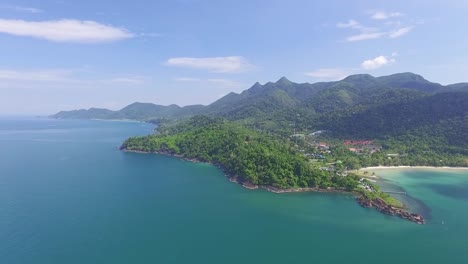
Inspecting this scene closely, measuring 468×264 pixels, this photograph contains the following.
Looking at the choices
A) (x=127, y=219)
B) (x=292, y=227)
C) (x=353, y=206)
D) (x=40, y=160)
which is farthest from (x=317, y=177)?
Result: (x=40, y=160)

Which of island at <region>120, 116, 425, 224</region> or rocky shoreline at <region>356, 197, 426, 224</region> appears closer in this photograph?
rocky shoreline at <region>356, 197, 426, 224</region>

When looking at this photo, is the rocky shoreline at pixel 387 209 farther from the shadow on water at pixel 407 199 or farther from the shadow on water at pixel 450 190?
the shadow on water at pixel 450 190

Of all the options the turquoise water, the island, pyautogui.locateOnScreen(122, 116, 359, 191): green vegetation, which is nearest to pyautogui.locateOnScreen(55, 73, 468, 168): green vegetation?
the island

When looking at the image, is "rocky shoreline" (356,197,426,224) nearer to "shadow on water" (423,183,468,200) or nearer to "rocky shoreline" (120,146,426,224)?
"rocky shoreline" (120,146,426,224)

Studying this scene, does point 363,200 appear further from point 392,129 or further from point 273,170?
point 392,129

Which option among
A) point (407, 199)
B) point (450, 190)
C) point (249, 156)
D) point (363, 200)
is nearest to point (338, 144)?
point (450, 190)

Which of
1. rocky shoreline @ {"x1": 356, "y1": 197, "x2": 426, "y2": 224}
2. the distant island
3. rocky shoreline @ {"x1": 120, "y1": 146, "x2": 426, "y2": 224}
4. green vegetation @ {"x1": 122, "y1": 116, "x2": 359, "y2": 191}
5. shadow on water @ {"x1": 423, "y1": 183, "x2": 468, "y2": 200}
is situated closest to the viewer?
rocky shoreline @ {"x1": 356, "y1": 197, "x2": 426, "y2": 224}

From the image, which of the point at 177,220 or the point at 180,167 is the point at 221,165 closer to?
the point at 180,167
